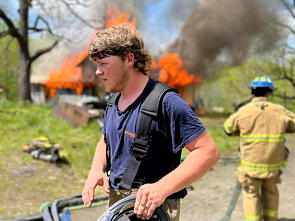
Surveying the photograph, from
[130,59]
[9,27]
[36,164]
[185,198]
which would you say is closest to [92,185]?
[130,59]

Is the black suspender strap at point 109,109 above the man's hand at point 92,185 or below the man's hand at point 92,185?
above

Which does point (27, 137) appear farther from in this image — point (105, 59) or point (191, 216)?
point (105, 59)

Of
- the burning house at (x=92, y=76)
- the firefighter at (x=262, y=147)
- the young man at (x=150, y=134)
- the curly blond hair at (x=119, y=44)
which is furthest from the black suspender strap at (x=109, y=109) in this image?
the burning house at (x=92, y=76)

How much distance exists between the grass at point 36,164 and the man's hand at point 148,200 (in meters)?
2.08

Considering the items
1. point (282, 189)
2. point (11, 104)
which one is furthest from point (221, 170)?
point (11, 104)

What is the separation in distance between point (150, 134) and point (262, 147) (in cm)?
261

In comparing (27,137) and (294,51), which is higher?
(294,51)

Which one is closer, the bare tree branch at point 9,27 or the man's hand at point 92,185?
the man's hand at point 92,185

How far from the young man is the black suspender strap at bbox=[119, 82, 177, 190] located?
0.09 ft

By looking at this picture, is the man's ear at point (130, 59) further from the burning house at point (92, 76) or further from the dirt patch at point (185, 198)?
the burning house at point (92, 76)

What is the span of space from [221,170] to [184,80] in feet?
46.8

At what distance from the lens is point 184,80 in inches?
809

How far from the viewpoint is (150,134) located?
143 centimetres

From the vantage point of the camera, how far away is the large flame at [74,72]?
726 inches
